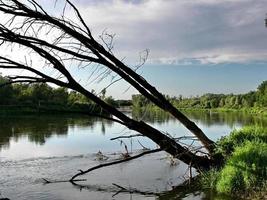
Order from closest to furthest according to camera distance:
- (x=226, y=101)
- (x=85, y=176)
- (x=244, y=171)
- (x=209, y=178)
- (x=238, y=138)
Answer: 1. (x=244, y=171)
2. (x=209, y=178)
3. (x=238, y=138)
4. (x=85, y=176)
5. (x=226, y=101)

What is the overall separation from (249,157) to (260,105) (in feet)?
346

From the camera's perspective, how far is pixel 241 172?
458 inches

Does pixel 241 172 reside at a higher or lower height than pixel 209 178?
higher

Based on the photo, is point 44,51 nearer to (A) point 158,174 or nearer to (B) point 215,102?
(A) point 158,174

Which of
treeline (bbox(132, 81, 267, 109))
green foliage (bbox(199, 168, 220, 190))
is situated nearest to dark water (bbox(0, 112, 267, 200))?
green foliage (bbox(199, 168, 220, 190))

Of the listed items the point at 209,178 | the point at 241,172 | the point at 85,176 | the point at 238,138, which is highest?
the point at 238,138

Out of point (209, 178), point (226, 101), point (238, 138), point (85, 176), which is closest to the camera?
point (209, 178)

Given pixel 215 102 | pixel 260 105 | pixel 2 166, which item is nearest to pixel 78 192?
pixel 2 166

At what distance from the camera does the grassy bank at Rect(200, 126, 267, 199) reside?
11250 millimetres

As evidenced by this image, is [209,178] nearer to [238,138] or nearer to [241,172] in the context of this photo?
[241,172]

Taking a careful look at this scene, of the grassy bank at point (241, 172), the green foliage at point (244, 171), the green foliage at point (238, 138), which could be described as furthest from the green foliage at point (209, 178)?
the green foliage at point (238, 138)

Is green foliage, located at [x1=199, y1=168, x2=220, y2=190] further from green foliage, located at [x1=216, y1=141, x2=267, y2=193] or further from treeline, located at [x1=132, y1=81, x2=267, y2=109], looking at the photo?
treeline, located at [x1=132, y1=81, x2=267, y2=109]

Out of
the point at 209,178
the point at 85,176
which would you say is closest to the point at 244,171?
the point at 209,178

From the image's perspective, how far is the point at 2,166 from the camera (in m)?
18.4
